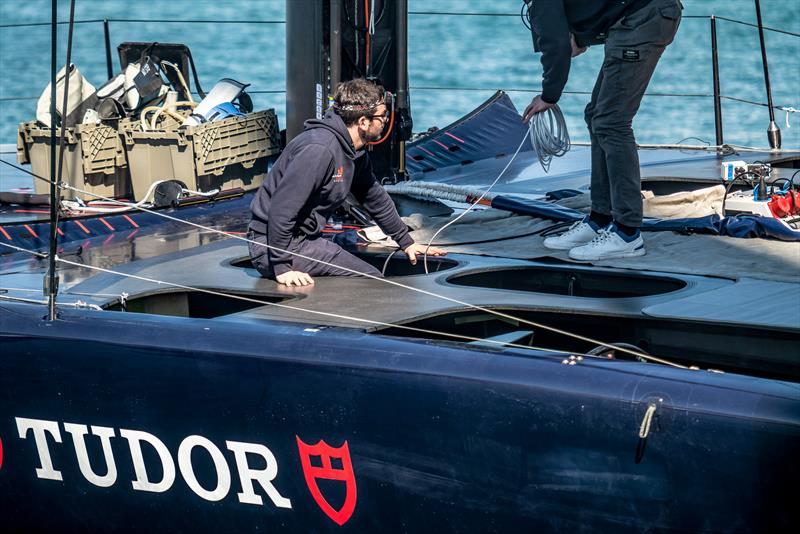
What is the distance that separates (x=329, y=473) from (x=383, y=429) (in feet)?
0.77

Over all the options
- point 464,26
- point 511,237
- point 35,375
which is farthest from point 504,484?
point 464,26

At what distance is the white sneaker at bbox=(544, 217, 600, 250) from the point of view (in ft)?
16.4

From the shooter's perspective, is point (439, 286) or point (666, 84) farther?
point (666, 84)

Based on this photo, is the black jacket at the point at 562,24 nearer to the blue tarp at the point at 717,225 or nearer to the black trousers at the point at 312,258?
the blue tarp at the point at 717,225

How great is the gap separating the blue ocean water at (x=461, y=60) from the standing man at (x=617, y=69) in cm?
1571

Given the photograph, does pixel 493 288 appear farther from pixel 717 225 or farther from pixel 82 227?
pixel 82 227

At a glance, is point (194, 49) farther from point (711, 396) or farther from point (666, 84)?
point (711, 396)

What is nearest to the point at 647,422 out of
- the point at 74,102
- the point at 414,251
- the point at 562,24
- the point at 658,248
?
the point at 414,251

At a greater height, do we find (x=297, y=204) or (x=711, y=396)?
(x=297, y=204)

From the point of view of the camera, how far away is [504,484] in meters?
3.34

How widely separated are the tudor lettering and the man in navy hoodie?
781 millimetres

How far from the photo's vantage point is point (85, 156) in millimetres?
6309

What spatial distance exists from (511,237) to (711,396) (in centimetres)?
222

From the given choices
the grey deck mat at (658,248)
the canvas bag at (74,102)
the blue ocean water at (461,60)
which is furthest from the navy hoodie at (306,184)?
the blue ocean water at (461,60)
